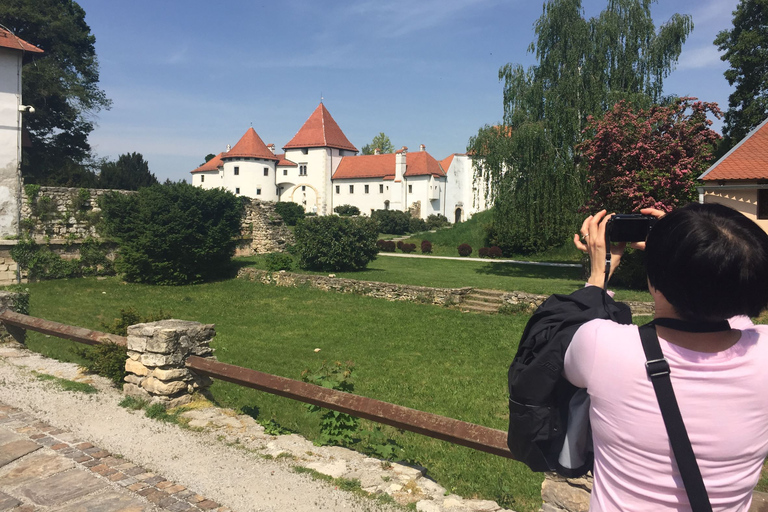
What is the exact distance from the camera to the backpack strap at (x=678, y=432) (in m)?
1.51

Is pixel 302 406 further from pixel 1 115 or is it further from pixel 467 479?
pixel 1 115

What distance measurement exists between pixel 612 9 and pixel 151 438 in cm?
2355

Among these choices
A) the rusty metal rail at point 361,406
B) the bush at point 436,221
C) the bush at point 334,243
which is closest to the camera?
the rusty metal rail at point 361,406

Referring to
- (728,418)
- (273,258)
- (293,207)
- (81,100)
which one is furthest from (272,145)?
(728,418)

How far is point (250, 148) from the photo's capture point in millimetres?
56531

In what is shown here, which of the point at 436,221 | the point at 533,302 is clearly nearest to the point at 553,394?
the point at 533,302

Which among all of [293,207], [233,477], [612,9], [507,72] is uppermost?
[612,9]

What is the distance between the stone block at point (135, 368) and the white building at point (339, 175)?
166ft

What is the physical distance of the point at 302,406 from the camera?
25.8 feet

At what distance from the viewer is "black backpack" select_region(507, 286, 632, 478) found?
1.75 m

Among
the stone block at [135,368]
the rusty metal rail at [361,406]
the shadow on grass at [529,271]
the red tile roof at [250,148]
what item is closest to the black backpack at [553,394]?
the rusty metal rail at [361,406]

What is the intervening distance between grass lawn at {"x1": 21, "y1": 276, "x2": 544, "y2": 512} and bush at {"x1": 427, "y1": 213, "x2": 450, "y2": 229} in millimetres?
32818

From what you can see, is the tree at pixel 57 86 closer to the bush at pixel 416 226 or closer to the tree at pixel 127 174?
the tree at pixel 127 174

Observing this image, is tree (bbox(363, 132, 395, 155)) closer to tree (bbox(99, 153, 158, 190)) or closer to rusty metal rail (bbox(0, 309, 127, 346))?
tree (bbox(99, 153, 158, 190))
